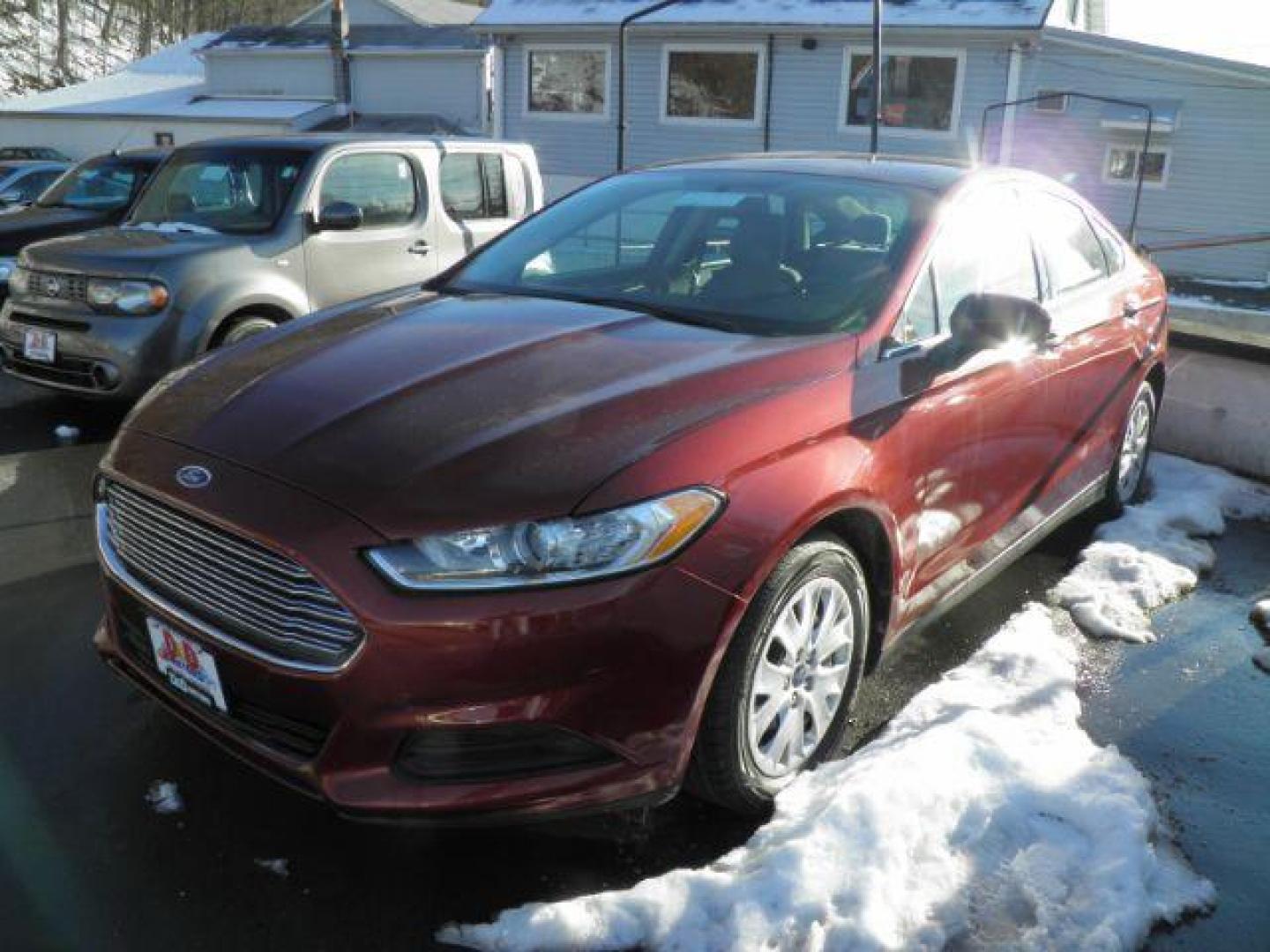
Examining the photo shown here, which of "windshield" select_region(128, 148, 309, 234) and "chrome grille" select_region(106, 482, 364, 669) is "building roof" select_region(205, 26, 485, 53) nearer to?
"windshield" select_region(128, 148, 309, 234)

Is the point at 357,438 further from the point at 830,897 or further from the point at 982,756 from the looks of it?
the point at 982,756

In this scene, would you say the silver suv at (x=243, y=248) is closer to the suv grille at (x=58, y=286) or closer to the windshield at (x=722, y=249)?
the suv grille at (x=58, y=286)

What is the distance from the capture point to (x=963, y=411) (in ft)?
10.7

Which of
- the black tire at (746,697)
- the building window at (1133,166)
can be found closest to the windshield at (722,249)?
the black tire at (746,697)

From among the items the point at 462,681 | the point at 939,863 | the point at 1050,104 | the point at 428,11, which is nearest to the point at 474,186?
the point at 462,681

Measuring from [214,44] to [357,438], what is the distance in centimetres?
3214

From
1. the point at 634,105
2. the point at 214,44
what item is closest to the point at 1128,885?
the point at 634,105

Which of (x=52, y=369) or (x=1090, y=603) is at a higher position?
(x=52, y=369)

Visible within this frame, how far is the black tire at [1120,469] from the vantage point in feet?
16.1

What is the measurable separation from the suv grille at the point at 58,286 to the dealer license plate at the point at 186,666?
3.95 meters

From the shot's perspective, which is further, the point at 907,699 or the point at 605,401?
the point at 907,699

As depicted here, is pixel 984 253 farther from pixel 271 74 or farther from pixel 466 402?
pixel 271 74

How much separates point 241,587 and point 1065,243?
3.32m

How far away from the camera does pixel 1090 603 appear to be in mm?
4172
